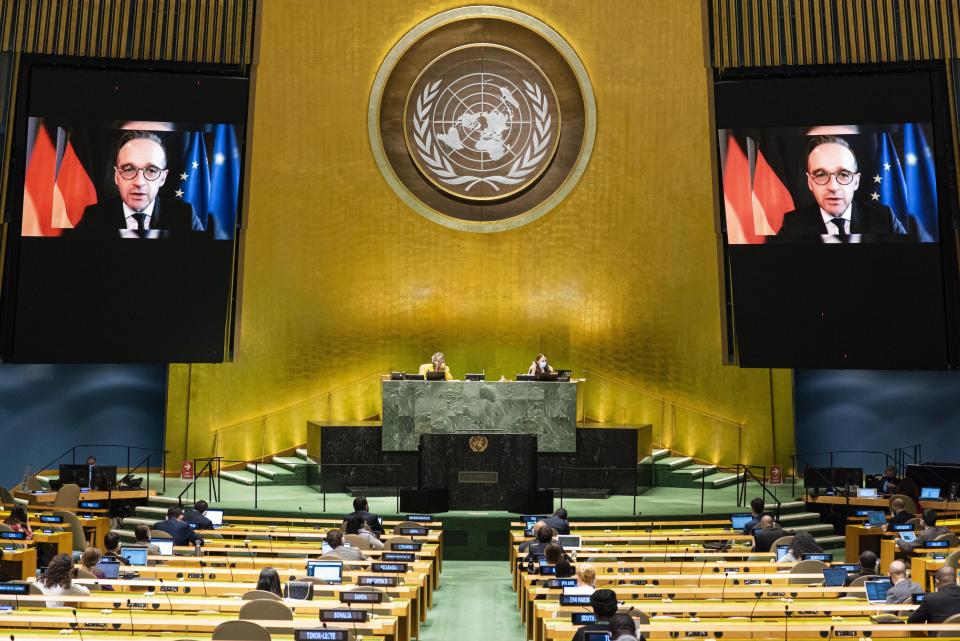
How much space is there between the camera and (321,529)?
12.6m

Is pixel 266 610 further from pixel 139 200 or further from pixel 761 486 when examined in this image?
pixel 761 486

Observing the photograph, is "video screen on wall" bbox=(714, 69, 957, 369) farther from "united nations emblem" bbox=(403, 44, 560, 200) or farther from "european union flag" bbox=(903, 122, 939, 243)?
"united nations emblem" bbox=(403, 44, 560, 200)

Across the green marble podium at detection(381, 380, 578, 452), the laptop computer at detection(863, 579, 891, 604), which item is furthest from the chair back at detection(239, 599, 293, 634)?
the green marble podium at detection(381, 380, 578, 452)

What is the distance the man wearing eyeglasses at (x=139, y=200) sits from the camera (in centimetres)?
1712

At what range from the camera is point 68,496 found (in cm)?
1459

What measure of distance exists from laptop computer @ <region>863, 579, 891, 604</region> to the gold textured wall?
1047 centimetres

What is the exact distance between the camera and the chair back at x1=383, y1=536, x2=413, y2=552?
36.8 ft

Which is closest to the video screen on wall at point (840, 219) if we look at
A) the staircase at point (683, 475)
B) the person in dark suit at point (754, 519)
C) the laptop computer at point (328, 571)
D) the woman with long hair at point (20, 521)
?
the staircase at point (683, 475)

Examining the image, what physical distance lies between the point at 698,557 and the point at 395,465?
6877mm

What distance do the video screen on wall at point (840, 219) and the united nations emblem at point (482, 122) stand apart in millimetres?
3502

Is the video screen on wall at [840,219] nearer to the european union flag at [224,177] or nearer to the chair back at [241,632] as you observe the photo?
the european union flag at [224,177]

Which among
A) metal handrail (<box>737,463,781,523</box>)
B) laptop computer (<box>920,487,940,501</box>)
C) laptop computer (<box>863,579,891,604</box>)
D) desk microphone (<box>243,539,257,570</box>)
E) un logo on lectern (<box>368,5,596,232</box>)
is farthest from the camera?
un logo on lectern (<box>368,5,596,232</box>)

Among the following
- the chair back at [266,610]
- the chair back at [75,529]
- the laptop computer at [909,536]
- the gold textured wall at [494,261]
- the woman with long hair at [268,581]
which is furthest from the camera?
the gold textured wall at [494,261]

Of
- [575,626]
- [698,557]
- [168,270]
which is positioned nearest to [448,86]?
[168,270]
